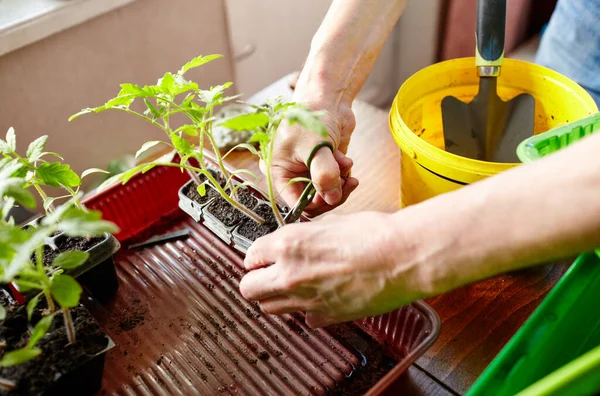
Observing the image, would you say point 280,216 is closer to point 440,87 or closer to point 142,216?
point 142,216

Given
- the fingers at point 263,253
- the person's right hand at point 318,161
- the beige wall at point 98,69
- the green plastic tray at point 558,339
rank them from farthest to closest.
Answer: the beige wall at point 98,69 → the person's right hand at point 318,161 → the fingers at point 263,253 → the green plastic tray at point 558,339

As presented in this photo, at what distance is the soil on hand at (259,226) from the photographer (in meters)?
0.78

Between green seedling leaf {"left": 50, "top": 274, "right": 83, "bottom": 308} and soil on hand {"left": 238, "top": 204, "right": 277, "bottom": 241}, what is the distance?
277 millimetres

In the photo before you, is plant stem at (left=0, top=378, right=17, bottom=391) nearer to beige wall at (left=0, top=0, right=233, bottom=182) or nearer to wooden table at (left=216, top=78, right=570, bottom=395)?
wooden table at (left=216, top=78, right=570, bottom=395)

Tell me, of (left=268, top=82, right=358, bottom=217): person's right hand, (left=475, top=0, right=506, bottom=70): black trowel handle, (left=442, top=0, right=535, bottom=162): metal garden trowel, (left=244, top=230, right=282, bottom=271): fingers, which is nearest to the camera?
(left=244, top=230, right=282, bottom=271): fingers

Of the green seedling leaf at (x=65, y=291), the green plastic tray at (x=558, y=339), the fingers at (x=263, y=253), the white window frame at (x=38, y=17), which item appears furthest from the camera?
the white window frame at (x=38, y=17)

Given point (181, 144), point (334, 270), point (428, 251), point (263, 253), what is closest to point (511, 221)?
point (428, 251)

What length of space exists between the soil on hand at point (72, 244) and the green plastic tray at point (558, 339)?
575 millimetres

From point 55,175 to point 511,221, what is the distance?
58 centimetres

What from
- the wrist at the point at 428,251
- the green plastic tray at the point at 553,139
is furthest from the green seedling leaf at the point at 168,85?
the green plastic tray at the point at 553,139

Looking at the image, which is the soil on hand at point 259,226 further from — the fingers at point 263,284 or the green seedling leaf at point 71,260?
the green seedling leaf at point 71,260

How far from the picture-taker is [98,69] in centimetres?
144

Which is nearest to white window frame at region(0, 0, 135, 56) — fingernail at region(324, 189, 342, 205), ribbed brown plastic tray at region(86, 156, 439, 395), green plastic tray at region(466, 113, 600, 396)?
ribbed brown plastic tray at region(86, 156, 439, 395)

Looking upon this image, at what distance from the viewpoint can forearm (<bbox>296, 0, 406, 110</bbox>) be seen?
92cm
